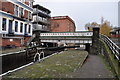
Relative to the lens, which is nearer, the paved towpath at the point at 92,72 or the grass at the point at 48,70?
the grass at the point at 48,70

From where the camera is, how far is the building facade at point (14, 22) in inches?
672

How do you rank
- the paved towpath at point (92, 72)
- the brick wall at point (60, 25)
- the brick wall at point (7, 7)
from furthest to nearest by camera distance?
the brick wall at point (60, 25)
the brick wall at point (7, 7)
the paved towpath at point (92, 72)

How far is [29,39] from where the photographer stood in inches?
949

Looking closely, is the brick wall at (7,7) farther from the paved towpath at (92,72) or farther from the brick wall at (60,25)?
the brick wall at (60,25)

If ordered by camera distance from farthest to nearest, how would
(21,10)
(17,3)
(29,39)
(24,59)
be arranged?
(29,39), (21,10), (17,3), (24,59)

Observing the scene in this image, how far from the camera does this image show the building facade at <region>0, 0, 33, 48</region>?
1706 centimetres

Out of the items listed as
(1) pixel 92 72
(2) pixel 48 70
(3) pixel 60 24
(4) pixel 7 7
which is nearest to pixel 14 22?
(4) pixel 7 7

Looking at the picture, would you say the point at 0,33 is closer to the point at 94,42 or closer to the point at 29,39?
the point at 29,39

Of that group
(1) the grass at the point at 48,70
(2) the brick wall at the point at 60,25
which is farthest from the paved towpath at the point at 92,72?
(2) the brick wall at the point at 60,25

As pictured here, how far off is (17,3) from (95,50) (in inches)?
609

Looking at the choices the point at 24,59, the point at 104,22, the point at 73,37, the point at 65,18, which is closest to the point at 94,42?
the point at 73,37

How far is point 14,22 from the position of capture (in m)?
19.4

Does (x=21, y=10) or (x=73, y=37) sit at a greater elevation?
(x=21, y=10)

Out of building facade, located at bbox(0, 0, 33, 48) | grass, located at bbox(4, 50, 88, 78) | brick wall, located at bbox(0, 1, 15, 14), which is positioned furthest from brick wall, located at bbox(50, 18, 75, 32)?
grass, located at bbox(4, 50, 88, 78)
